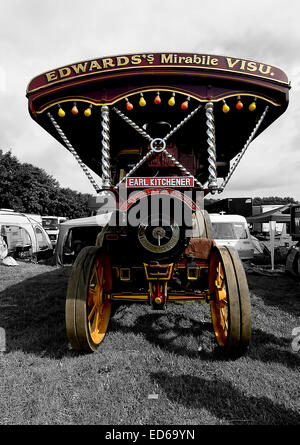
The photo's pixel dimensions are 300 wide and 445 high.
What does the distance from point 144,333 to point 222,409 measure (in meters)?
1.59

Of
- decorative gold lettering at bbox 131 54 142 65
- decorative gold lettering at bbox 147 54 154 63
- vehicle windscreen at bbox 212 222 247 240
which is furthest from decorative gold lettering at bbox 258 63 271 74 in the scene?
vehicle windscreen at bbox 212 222 247 240

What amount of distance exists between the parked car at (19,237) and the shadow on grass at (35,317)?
17.8 feet

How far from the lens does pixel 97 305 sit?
10.8ft

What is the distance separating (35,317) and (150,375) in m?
2.64

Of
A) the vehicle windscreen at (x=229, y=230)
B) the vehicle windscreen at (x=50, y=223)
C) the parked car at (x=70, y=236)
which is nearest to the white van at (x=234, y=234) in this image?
the vehicle windscreen at (x=229, y=230)

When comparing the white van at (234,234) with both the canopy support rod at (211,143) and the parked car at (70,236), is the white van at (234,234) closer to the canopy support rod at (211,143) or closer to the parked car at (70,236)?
the parked car at (70,236)

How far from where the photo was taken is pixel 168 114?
11.3 feet

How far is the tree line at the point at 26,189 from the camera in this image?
28.7 meters

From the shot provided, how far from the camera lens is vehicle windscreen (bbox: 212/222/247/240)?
30.1 feet

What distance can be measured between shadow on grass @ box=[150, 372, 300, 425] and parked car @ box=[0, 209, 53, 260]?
11079 millimetres

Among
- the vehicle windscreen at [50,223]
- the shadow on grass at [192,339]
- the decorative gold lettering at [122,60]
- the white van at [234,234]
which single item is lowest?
the shadow on grass at [192,339]

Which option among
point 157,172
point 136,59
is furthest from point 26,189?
point 136,59

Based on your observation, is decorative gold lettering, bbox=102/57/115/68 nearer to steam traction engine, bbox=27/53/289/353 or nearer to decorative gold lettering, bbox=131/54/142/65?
steam traction engine, bbox=27/53/289/353
